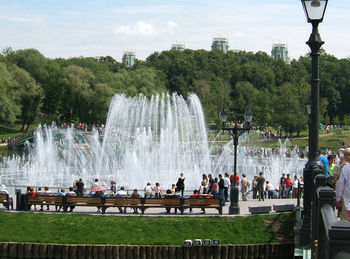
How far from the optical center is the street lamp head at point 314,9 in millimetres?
11016

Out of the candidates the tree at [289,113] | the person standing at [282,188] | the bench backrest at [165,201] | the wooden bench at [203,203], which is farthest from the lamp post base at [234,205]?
the tree at [289,113]

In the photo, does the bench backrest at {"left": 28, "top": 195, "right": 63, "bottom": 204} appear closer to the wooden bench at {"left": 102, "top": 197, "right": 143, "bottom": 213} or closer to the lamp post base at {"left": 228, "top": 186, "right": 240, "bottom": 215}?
the wooden bench at {"left": 102, "top": 197, "right": 143, "bottom": 213}

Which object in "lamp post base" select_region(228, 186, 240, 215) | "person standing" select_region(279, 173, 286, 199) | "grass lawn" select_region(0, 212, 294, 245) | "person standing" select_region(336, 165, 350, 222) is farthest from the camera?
"person standing" select_region(279, 173, 286, 199)

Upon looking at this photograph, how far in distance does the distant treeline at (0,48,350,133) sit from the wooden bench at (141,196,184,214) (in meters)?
48.0

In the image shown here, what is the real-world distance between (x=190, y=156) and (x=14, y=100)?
33.7 m

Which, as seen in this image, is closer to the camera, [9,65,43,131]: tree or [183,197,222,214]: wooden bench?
[183,197,222,214]: wooden bench

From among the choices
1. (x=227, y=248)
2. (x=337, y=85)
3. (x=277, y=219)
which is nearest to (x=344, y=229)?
(x=227, y=248)

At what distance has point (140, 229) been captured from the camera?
64.7ft

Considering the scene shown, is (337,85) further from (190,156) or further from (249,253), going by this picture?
(249,253)

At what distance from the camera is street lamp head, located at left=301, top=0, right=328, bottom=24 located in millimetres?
11016

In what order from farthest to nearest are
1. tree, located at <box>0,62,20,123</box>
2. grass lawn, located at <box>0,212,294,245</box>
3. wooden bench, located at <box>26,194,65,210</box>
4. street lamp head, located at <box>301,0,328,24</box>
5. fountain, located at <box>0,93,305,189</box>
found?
tree, located at <box>0,62,20,123</box> < fountain, located at <box>0,93,305,189</box> < wooden bench, located at <box>26,194,65,210</box> < grass lawn, located at <box>0,212,294,245</box> < street lamp head, located at <box>301,0,328,24</box>

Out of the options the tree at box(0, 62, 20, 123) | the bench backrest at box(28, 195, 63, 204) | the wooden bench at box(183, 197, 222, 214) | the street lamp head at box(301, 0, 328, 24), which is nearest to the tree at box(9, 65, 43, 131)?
the tree at box(0, 62, 20, 123)

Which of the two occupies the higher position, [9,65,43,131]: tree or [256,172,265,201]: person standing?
[9,65,43,131]: tree

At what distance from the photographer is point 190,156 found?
43562mm
